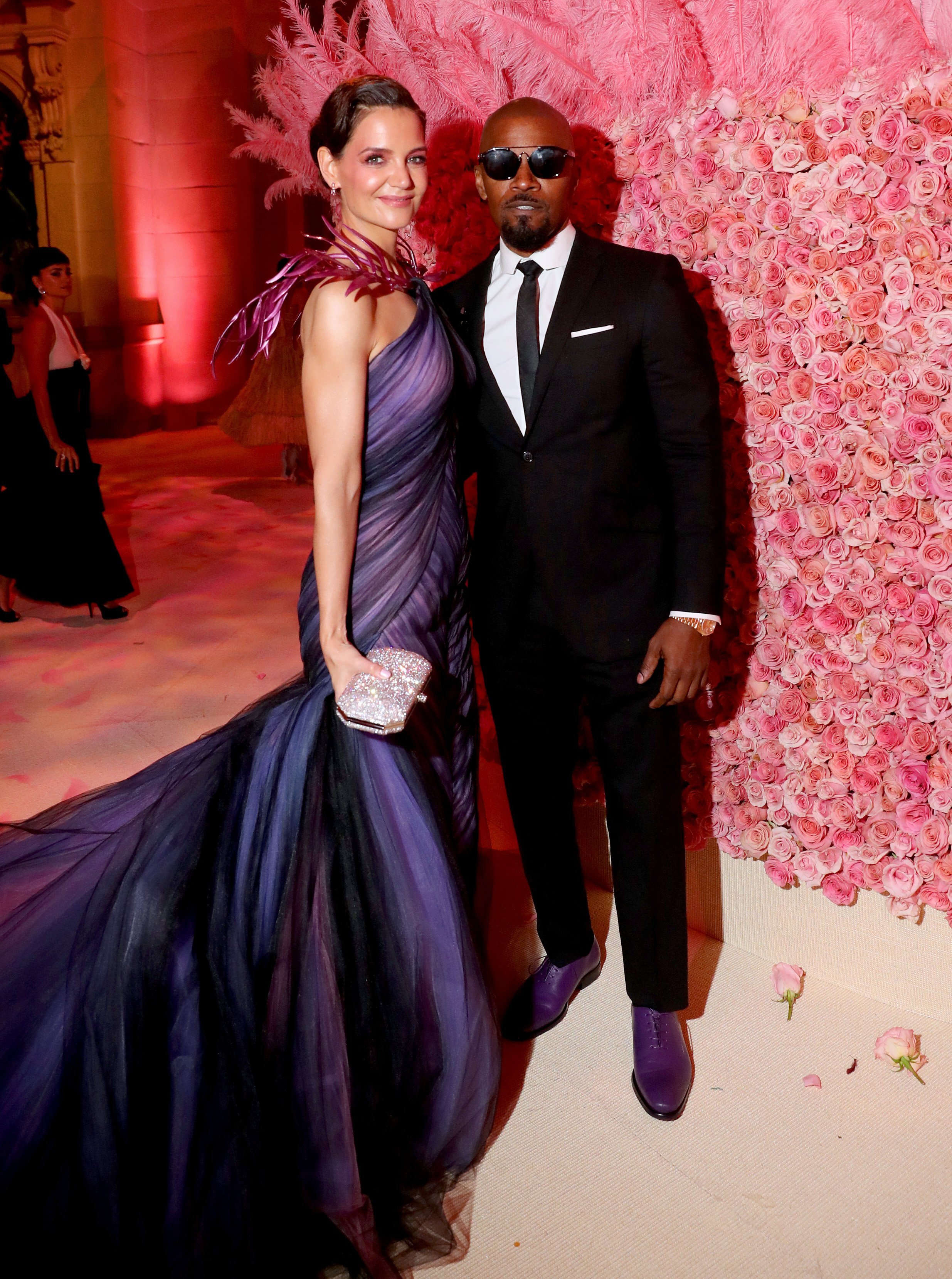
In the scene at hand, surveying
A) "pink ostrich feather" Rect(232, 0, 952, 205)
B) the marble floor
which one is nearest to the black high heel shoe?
the marble floor

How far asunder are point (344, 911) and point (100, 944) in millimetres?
416

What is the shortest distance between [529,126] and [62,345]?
4444 millimetres

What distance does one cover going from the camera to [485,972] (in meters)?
2.18

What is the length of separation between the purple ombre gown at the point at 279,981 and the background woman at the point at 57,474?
13.6ft

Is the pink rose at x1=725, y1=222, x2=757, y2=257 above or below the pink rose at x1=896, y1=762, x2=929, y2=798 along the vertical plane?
above

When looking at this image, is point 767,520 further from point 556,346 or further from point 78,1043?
Answer: point 78,1043

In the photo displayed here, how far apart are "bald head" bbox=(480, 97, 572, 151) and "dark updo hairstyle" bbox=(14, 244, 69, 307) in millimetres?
4373

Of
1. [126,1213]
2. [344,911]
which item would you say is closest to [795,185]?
[344,911]

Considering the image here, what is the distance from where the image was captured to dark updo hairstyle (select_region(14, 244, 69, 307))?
5820mm

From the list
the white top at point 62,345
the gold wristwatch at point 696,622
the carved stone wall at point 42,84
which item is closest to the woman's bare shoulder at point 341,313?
the gold wristwatch at point 696,622

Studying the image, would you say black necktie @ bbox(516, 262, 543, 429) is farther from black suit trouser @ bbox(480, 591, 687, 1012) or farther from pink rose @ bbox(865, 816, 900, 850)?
pink rose @ bbox(865, 816, 900, 850)

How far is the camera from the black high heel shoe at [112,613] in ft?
20.0

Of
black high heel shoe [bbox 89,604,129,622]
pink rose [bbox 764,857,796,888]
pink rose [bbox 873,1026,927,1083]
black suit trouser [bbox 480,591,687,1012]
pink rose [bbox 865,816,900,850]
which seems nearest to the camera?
black suit trouser [bbox 480,591,687,1012]

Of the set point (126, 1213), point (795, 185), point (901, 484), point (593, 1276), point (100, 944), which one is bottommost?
point (593, 1276)
